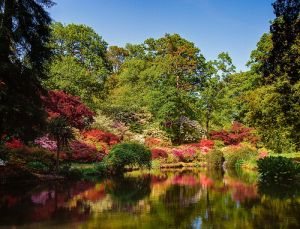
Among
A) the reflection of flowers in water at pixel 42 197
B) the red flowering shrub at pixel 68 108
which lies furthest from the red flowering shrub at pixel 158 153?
the reflection of flowers in water at pixel 42 197

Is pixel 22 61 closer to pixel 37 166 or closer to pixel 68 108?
pixel 37 166

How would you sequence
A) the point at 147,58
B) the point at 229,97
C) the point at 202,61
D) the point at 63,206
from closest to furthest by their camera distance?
the point at 63,206 < the point at 229,97 < the point at 202,61 < the point at 147,58

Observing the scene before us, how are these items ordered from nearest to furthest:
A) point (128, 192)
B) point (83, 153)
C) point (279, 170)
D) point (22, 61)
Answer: point (128, 192) < point (22, 61) < point (279, 170) < point (83, 153)

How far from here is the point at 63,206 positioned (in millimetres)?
11664

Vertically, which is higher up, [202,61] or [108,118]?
[202,61]

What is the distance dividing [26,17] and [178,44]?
41428mm

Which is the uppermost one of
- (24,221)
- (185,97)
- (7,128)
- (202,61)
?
(202,61)

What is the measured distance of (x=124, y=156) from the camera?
24.2 m

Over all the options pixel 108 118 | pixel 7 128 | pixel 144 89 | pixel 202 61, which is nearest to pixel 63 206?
pixel 7 128

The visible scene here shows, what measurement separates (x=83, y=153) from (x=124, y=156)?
3.48m

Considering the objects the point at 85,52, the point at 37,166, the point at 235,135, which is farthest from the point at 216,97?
the point at 37,166

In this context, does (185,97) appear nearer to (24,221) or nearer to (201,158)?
(201,158)

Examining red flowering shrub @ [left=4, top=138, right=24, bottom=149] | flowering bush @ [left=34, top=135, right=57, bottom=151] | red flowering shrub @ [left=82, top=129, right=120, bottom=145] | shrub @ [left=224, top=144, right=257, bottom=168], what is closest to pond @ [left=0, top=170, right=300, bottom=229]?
red flowering shrub @ [left=4, top=138, right=24, bottom=149]

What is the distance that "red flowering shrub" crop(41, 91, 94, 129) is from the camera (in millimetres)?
28188
